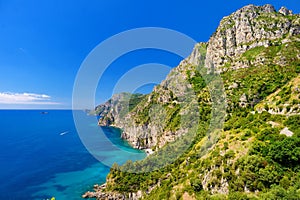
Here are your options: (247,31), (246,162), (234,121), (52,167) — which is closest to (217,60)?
(247,31)

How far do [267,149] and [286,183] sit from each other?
3719 mm

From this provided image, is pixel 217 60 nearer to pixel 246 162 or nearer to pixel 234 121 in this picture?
pixel 234 121

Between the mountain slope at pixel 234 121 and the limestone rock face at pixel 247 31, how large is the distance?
0.81 feet

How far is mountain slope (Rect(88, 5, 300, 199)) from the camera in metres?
15.8

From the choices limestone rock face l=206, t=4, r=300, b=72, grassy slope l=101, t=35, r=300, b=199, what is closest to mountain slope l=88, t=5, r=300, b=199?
grassy slope l=101, t=35, r=300, b=199

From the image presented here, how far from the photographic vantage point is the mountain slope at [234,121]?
52.0ft

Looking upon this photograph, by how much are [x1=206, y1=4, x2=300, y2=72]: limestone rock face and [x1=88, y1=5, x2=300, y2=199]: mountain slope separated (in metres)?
0.25

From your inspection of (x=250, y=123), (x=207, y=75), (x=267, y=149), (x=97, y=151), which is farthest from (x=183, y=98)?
(x=267, y=149)

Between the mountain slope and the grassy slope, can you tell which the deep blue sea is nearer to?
the mountain slope

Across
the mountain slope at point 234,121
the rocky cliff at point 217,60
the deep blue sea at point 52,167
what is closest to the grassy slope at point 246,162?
the mountain slope at point 234,121

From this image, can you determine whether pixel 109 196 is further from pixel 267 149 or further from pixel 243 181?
pixel 267 149

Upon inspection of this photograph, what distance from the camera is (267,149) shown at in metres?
17.0

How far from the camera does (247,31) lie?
182 feet

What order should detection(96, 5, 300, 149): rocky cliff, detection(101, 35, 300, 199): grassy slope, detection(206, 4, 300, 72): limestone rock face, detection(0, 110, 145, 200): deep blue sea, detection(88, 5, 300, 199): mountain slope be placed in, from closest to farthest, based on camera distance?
1. detection(101, 35, 300, 199): grassy slope
2. detection(88, 5, 300, 199): mountain slope
3. detection(0, 110, 145, 200): deep blue sea
4. detection(96, 5, 300, 149): rocky cliff
5. detection(206, 4, 300, 72): limestone rock face
